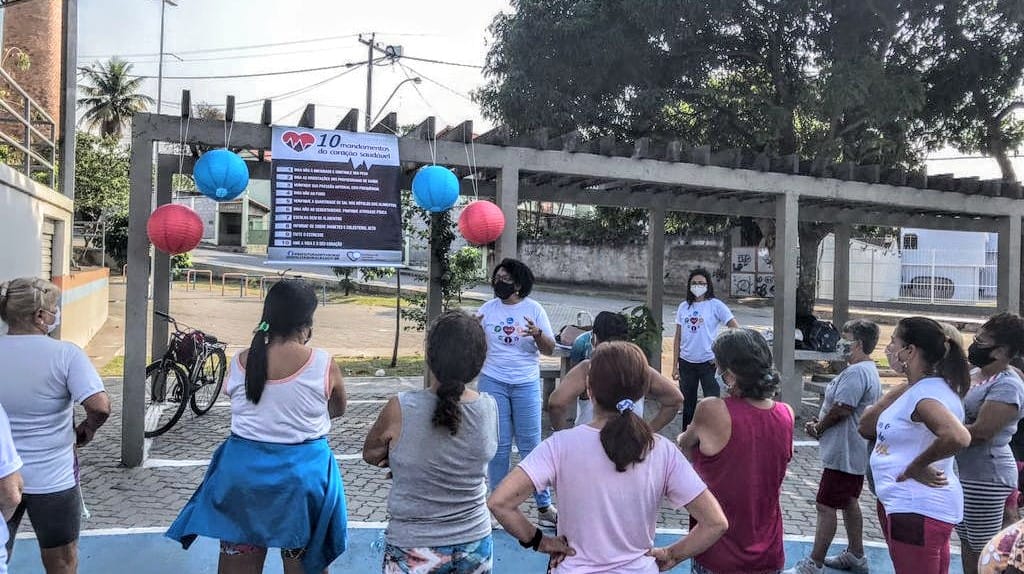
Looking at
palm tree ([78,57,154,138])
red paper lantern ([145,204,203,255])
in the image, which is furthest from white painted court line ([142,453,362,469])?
palm tree ([78,57,154,138])

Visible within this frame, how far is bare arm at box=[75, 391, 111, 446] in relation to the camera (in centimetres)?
283

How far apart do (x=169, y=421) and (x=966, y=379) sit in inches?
244

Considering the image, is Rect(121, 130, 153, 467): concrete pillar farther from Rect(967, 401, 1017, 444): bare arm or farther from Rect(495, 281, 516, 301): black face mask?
Rect(967, 401, 1017, 444): bare arm

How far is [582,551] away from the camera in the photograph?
206 cm

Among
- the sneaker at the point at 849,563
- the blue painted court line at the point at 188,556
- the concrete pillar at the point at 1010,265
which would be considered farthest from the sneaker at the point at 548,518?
the concrete pillar at the point at 1010,265

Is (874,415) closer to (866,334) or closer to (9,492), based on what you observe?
(866,334)

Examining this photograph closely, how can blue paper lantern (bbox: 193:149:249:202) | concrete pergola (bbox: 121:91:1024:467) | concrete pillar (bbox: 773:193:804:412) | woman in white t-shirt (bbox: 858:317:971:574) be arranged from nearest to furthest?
woman in white t-shirt (bbox: 858:317:971:574) < blue paper lantern (bbox: 193:149:249:202) < concrete pergola (bbox: 121:91:1024:467) < concrete pillar (bbox: 773:193:804:412)

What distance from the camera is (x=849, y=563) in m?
3.89

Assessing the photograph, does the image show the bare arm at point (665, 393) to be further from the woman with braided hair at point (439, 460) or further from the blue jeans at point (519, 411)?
the blue jeans at point (519, 411)

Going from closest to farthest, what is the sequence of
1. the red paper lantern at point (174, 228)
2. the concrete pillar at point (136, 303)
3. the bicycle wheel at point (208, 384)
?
the red paper lantern at point (174, 228), the concrete pillar at point (136, 303), the bicycle wheel at point (208, 384)

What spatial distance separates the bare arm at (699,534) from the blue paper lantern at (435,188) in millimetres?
4020

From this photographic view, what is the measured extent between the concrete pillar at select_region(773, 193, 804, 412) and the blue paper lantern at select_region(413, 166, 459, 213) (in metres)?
3.79

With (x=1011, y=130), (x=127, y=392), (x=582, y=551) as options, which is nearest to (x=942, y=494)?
(x=582, y=551)

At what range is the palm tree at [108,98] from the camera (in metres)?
41.2
